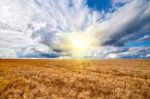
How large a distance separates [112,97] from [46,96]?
4.15 meters

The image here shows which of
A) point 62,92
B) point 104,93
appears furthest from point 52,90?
point 104,93

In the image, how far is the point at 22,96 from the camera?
9.22 meters

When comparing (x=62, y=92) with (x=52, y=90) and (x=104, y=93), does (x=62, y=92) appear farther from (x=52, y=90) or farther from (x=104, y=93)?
(x=104, y=93)

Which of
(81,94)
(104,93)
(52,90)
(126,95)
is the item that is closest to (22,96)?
(52,90)

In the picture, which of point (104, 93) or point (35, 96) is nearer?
point (35, 96)

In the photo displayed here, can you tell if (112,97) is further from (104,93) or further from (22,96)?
(22,96)

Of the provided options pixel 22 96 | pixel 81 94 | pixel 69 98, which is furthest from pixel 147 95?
pixel 22 96

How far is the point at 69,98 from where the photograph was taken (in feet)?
29.9

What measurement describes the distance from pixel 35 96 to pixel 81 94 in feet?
9.66

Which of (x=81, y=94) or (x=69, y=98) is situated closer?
(x=69, y=98)

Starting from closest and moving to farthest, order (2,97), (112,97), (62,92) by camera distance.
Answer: (2,97)
(112,97)
(62,92)

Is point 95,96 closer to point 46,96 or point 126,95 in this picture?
point 126,95

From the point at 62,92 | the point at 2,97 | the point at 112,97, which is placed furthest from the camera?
the point at 62,92

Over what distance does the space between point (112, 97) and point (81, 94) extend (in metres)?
1.99
